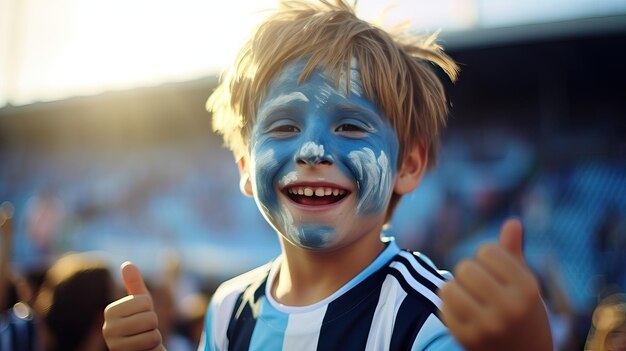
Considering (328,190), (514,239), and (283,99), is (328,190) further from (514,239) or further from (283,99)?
(514,239)

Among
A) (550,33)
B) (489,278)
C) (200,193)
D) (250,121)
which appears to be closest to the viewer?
(489,278)

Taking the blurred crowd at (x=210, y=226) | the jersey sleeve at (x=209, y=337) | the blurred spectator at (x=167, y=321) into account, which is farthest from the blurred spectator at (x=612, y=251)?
the jersey sleeve at (x=209, y=337)

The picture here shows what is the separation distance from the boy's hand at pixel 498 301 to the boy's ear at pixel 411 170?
826 mm

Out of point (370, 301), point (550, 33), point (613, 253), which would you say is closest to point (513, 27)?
point (550, 33)

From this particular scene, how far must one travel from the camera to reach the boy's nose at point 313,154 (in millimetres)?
1685

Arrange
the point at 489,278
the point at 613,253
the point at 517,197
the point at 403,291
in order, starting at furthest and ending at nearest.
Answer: the point at 517,197
the point at 613,253
the point at 403,291
the point at 489,278

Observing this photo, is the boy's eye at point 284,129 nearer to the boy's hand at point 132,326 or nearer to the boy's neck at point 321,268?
the boy's neck at point 321,268

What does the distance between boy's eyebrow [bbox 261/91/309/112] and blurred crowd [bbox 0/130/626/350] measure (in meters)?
1.76

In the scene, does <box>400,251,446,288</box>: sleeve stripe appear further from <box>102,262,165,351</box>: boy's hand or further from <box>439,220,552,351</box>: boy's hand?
<box>102,262,165,351</box>: boy's hand

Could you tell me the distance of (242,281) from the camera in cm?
220

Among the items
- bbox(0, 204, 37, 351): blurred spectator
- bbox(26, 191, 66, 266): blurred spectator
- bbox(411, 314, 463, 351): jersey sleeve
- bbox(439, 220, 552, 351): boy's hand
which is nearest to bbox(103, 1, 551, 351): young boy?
bbox(411, 314, 463, 351): jersey sleeve

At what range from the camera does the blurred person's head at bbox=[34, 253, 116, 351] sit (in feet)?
10.3

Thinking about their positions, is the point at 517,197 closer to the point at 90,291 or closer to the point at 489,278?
the point at 90,291

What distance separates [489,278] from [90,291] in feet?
8.29
